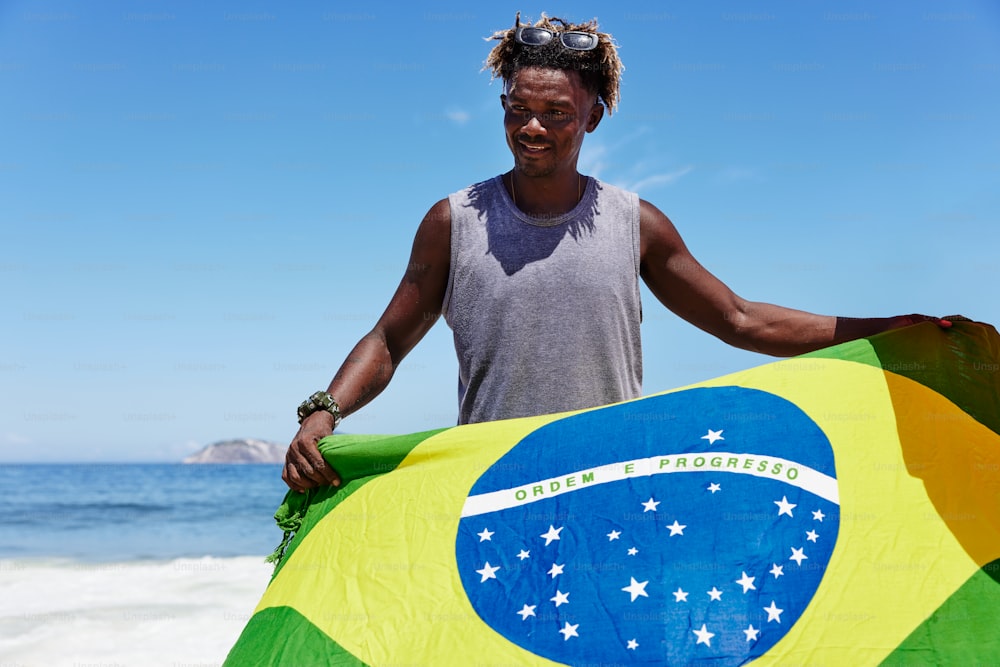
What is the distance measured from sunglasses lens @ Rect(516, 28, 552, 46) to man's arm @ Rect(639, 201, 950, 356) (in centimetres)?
62

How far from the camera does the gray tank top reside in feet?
7.95

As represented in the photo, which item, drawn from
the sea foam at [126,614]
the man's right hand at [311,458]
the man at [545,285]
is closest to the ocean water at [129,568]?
the sea foam at [126,614]

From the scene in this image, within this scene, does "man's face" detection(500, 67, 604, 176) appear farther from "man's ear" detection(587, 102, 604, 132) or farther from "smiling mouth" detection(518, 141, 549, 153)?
"man's ear" detection(587, 102, 604, 132)

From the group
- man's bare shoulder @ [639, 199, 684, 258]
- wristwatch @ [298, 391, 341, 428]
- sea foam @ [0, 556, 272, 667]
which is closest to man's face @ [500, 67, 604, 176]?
man's bare shoulder @ [639, 199, 684, 258]

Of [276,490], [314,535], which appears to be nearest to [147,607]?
[314,535]

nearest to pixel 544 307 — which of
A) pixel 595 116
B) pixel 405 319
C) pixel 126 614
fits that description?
pixel 405 319

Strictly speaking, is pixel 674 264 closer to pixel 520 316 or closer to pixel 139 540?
pixel 520 316

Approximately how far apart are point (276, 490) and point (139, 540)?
9073 mm

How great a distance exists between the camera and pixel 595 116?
8.76ft

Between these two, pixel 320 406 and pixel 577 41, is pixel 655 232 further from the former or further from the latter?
pixel 320 406

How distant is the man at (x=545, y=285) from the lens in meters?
2.42

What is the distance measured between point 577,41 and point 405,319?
3.46ft

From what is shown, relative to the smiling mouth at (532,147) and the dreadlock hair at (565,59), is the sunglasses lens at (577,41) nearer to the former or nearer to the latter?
the dreadlock hair at (565,59)

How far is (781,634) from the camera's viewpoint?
1687mm
